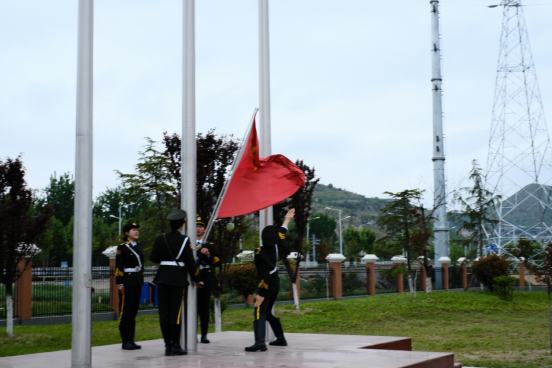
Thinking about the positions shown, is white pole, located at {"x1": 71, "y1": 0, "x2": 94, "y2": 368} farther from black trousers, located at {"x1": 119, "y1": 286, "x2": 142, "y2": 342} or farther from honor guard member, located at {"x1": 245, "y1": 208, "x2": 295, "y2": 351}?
honor guard member, located at {"x1": 245, "y1": 208, "x2": 295, "y2": 351}

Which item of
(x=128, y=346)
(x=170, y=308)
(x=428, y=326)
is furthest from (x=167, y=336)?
(x=428, y=326)

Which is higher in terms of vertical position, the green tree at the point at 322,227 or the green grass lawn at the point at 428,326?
the green tree at the point at 322,227

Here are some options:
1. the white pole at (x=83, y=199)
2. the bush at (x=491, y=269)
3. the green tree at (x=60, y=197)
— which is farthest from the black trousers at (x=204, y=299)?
the green tree at (x=60, y=197)

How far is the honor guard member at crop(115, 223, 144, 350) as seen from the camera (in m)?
7.91

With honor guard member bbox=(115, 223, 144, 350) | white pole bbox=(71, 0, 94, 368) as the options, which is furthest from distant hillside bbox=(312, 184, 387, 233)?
white pole bbox=(71, 0, 94, 368)

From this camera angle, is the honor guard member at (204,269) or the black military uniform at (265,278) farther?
the honor guard member at (204,269)

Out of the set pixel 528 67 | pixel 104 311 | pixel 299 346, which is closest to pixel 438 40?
pixel 528 67

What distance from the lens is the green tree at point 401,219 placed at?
24469 mm

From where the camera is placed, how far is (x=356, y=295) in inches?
1118

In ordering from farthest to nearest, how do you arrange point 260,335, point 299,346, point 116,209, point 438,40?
point 116,209 < point 438,40 < point 299,346 < point 260,335

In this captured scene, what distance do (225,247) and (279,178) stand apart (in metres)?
6.06

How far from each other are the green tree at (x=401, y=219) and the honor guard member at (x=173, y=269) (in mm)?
18022

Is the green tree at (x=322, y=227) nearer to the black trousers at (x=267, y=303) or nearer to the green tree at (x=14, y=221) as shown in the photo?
the green tree at (x=14, y=221)

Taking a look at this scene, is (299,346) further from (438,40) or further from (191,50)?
(438,40)
